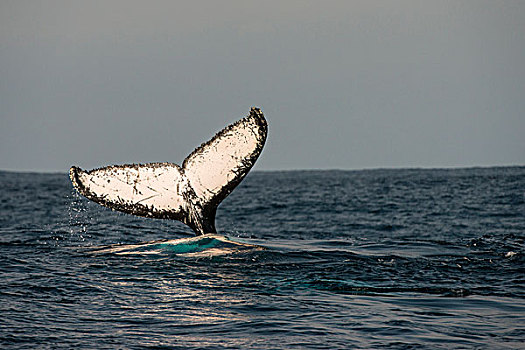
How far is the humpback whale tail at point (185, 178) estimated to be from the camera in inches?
382

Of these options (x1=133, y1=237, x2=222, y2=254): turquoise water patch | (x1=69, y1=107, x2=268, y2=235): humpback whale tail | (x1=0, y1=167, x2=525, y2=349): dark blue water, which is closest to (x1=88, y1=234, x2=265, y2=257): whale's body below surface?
(x1=133, y1=237, x2=222, y2=254): turquoise water patch

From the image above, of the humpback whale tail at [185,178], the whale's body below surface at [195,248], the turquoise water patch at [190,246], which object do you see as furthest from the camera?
the turquoise water patch at [190,246]

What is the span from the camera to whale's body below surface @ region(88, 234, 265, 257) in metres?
10.7

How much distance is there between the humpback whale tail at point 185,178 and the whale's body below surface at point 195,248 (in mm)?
585

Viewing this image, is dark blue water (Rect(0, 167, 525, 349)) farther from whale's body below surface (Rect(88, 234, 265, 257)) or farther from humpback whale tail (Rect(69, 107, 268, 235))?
humpback whale tail (Rect(69, 107, 268, 235))

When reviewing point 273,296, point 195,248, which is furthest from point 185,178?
point 273,296

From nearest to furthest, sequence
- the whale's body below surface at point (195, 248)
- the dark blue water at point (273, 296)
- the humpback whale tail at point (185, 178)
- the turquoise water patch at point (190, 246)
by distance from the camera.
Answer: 1. the dark blue water at point (273, 296)
2. the humpback whale tail at point (185, 178)
3. the whale's body below surface at point (195, 248)
4. the turquoise water patch at point (190, 246)

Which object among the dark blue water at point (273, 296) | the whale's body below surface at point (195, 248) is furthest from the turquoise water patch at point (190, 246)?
the dark blue water at point (273, 296)

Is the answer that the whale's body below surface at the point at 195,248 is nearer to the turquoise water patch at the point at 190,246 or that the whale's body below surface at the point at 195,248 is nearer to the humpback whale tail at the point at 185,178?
the turquoise water patch at the point at 190,246

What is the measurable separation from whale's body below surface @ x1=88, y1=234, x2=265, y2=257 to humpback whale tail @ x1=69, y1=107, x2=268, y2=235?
585 mm

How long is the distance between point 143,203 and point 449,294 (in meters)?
4.24

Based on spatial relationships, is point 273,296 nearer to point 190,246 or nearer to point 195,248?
point 195,248

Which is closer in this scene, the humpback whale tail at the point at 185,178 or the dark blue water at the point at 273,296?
the dark blue water at the point at 273,296

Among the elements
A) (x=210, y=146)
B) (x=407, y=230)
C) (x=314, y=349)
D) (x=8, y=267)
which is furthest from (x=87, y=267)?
(x=407, y=230)
